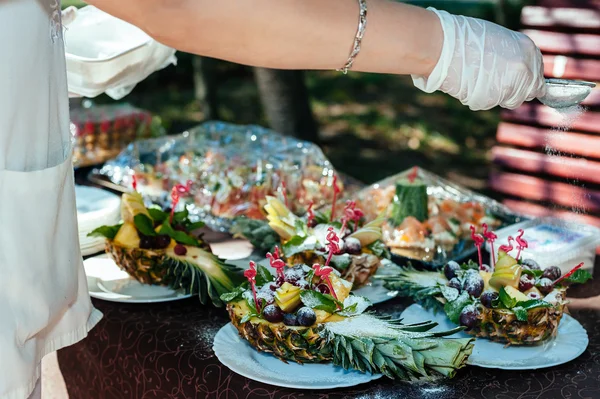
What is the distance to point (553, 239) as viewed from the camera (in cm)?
181

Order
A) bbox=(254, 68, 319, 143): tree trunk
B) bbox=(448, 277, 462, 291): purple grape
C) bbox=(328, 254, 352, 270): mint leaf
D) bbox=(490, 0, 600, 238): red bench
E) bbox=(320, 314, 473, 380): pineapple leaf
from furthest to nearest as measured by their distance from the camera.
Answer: bbox=(254, 68, 319, 143): tree trunk, bbox=(490, 0, 600, 238): red bench, bbox=(328, 254, 352, 270): mint leaf, bbox=(448, 277, 462, 291): purple grape, bbox=(320, 314, 473, 380): pineapple leaf

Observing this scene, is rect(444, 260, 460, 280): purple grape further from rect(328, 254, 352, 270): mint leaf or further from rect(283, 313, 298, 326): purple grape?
rect(283, 313, 298, 326): purple grape

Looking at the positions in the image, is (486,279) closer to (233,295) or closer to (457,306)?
(457,306)

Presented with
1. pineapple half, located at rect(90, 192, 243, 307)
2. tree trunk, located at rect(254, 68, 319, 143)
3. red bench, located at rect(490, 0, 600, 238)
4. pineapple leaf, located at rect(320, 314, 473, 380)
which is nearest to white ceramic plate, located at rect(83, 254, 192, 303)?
pineapple half, located at rect(90, 192, 243, 307)

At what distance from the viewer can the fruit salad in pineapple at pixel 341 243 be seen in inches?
64.8

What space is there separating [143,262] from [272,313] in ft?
1.67

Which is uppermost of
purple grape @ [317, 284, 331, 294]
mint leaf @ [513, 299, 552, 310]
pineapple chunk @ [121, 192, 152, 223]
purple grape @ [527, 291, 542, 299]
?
pineapple chunk @ [121, 192, 152, 223]

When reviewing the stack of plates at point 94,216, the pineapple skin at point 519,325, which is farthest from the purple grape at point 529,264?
the stack of plates at point 94,216

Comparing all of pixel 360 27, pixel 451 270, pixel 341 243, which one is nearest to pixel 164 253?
pixel 341 243

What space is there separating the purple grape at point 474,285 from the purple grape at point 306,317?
0.33 m

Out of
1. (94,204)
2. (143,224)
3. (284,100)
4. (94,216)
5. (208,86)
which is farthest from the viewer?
(208,86)

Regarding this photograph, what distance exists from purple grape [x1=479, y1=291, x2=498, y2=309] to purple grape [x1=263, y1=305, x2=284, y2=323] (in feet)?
1.28

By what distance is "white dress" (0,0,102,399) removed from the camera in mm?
1162

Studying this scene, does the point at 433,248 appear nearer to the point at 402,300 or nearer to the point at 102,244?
the point at 402,300
